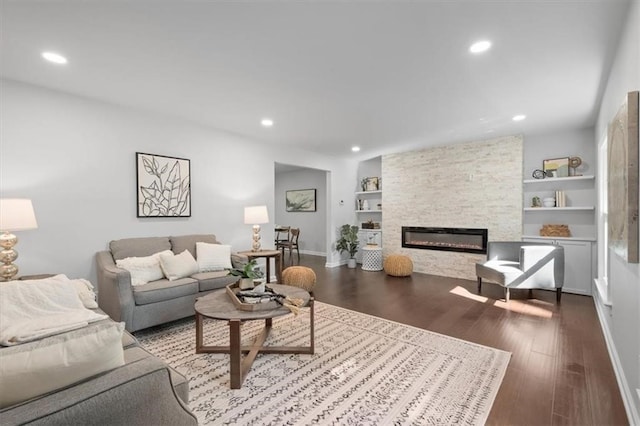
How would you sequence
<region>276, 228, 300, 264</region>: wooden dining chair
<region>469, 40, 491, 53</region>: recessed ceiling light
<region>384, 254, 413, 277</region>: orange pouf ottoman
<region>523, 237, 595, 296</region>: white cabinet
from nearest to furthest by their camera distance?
<region>469, 40, 491, 53</region>: recessed ceiling light → <region>523, 237, 595, 296</region>: white cabinet → <region>384, 254, 413, 277</region>: orange pouf ottoman → <region>276, 228, 300, 264</region>: wooden dining chair

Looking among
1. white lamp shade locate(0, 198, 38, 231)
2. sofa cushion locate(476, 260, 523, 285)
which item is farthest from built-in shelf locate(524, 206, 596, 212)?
white lamp shade locate(0, 198, 38, 231)

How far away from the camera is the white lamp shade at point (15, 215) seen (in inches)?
92.2

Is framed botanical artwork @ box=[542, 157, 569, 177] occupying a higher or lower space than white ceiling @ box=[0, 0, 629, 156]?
lower

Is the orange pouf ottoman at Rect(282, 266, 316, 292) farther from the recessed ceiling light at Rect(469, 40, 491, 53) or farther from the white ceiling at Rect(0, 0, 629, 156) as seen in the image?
the recessed ceiling light at Rect(469, 40, 491, 53)

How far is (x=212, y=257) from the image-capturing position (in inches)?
143

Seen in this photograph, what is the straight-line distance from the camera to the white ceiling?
1830 millimetres

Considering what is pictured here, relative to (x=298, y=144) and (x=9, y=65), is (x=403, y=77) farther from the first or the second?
(x=9, y=65)

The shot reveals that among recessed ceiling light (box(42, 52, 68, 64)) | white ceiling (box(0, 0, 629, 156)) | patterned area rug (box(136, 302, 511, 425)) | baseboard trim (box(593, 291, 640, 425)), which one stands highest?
recessed ceiling light (box(42, 52, 68, 64))

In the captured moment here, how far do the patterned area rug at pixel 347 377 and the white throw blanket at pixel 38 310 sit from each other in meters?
0.77

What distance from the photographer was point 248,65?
2469mm

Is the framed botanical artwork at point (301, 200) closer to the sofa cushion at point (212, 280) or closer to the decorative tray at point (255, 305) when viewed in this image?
the sofa cushion at point (212, 280)

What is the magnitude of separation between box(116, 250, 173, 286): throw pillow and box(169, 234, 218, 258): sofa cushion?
0.42 meters

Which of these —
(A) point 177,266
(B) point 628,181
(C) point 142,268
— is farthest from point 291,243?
(B) point 628,181

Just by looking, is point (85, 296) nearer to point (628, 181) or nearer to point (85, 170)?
point (85, 170)
